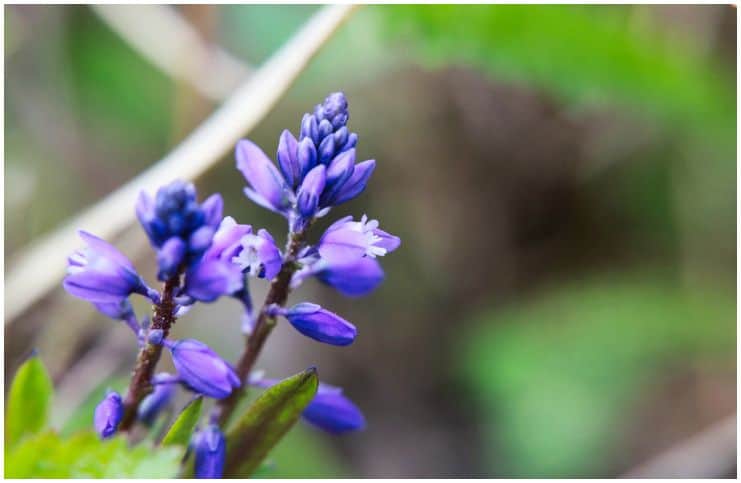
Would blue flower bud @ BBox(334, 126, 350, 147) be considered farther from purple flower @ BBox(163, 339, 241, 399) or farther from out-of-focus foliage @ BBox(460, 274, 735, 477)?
out-of-focus foliage @ BBox(460, 274, 735, 477)

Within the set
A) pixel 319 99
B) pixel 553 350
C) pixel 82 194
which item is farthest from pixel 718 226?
pixel 82 194

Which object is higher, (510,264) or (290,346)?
(510,264)

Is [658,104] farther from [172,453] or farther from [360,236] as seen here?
[172,453]

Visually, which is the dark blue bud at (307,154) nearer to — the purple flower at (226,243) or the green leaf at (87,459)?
the purple flower at (226,243)

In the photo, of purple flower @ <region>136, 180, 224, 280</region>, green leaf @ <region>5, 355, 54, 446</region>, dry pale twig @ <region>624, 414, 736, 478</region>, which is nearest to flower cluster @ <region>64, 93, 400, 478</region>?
purple flower @ <region>136, 180, 224, 280</region>

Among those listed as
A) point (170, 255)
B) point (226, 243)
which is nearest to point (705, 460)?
point (226, 243)

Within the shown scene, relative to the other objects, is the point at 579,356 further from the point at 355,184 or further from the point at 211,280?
the point at 211,280

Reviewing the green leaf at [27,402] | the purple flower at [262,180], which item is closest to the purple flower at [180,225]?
the purple flower at [262,180]
